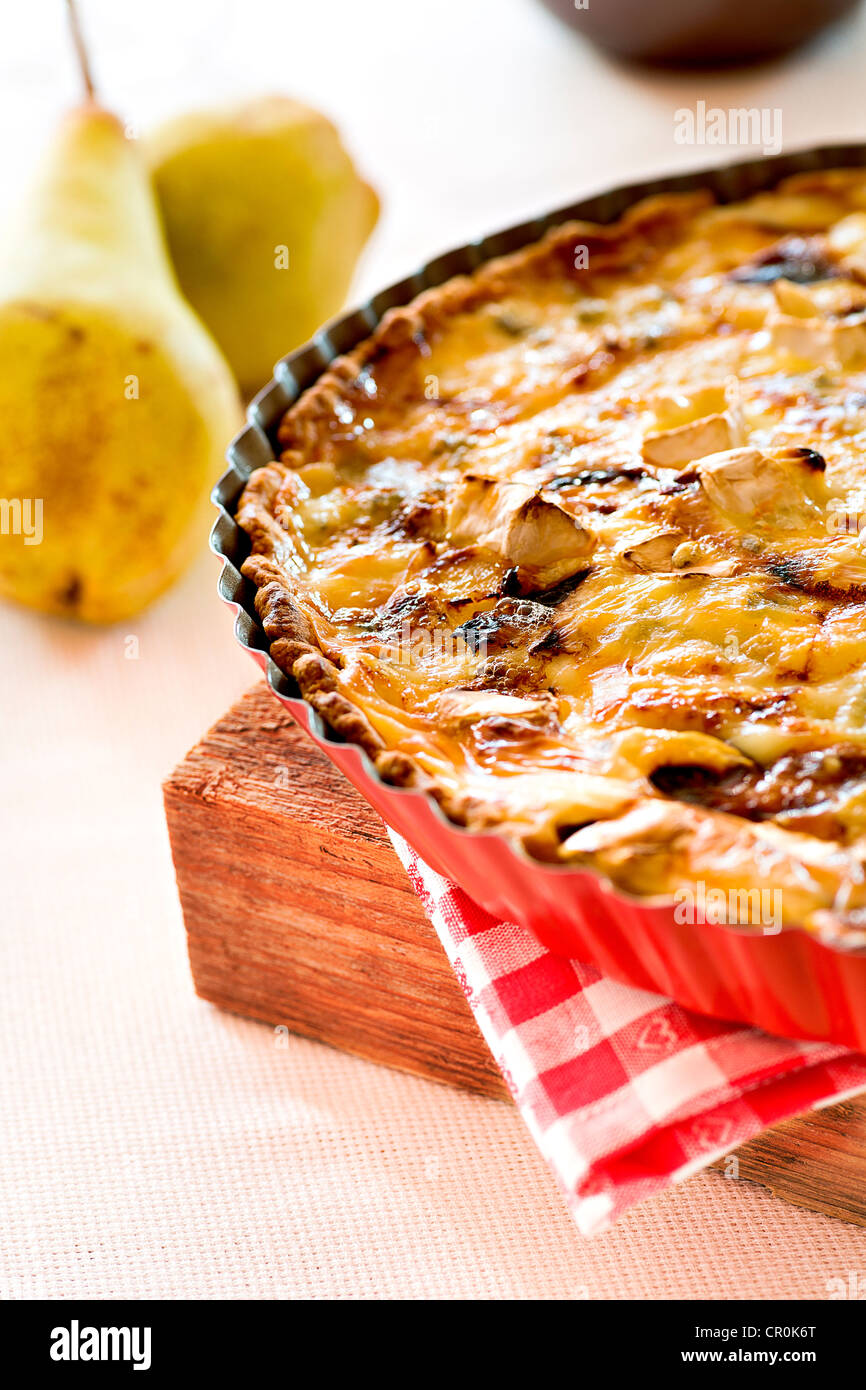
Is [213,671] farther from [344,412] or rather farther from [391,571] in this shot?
[391,571]

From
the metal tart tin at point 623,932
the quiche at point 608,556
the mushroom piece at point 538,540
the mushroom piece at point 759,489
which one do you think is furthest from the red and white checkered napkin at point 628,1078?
the mushroom piece at point 759,489

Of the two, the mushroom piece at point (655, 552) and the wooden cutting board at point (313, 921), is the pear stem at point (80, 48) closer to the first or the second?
the wooden cutting board at point (313, 921)

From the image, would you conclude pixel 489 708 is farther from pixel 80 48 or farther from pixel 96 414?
pixel 80 48

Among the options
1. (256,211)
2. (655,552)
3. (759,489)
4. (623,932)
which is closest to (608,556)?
(655,552)

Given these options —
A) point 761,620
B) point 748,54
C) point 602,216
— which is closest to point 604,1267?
point 761,620

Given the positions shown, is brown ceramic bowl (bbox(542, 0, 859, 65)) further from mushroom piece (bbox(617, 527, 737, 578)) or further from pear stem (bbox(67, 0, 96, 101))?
mushroom piece (bbox(617, 527, 737, 578))

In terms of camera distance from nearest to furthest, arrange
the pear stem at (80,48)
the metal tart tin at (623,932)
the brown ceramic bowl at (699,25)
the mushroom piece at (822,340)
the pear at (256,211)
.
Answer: the metal tart tin at (623,932) → the mushroom piece at (822,340) → the pear stem at (80,48) → the pear at (256,211) → the brown ceramic bowl at (699,25)
